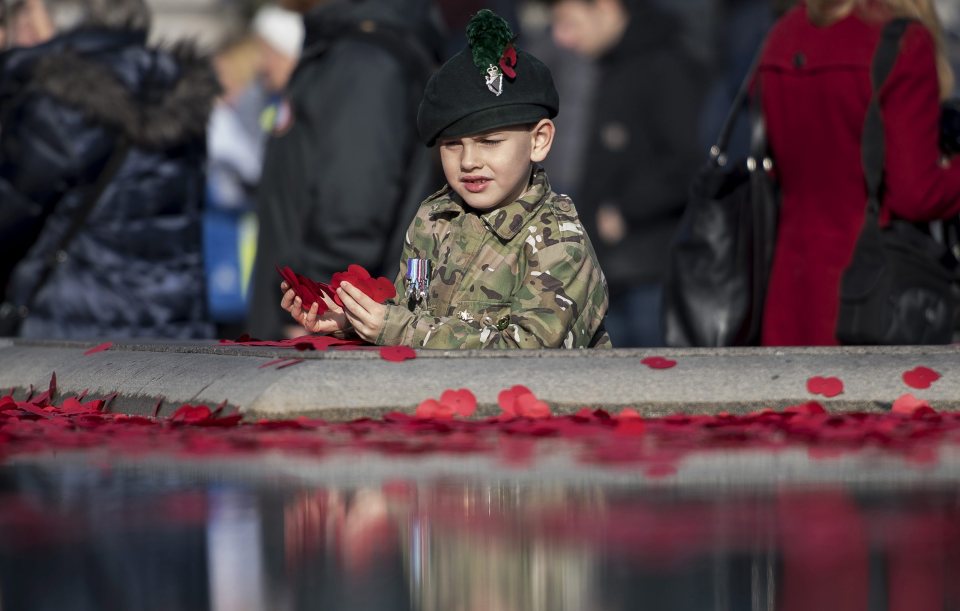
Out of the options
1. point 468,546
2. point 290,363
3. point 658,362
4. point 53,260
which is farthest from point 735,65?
point 468,546

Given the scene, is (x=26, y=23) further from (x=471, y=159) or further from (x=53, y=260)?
(x=471, y=159)

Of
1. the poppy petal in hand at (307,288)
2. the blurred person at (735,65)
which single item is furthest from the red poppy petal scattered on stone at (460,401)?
the blurred person at (735,65)

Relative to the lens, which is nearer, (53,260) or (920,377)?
(920,377)

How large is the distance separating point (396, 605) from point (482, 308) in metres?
2.58

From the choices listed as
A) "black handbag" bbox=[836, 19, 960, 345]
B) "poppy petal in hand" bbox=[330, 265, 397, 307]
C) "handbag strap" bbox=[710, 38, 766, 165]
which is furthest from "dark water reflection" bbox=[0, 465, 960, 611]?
"handbag strap" bbox=[710, 38, 766, 165]

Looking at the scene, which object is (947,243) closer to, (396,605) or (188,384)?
(188,384)

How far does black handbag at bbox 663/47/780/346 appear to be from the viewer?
6746 millimetres

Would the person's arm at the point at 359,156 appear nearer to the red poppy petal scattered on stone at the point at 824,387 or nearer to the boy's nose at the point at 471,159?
the boy's nose at the point at 471,159

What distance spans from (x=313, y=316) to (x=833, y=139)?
2029 millimetres

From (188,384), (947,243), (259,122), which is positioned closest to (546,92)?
(188,384)

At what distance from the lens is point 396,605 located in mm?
2852

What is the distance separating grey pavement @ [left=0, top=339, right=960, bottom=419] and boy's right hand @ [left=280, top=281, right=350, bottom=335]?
0.30 m

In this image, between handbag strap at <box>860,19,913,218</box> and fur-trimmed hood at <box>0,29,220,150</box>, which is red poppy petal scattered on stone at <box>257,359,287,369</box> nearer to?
handbag strap at <box>860,19,913,218</box>

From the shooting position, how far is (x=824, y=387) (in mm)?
4988
